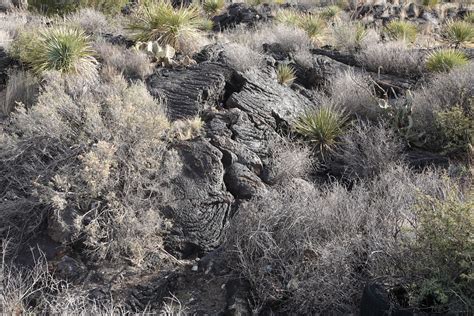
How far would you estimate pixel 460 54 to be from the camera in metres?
10.6

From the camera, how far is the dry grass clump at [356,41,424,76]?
1047cm

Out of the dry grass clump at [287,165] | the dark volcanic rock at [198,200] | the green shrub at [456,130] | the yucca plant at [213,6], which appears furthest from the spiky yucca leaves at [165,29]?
the yucca plant at [213,6]

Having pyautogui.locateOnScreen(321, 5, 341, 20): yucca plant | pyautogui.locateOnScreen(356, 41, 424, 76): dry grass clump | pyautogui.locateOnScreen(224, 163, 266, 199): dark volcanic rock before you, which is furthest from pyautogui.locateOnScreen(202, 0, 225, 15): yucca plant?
pyautogui.locateOnScreen(224, 163, 266, 199): dark volcanic rock

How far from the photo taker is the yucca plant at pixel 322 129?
792 cm

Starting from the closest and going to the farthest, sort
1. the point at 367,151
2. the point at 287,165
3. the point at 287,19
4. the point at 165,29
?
the point at 287,165, the point at 367,151, the point at 165,29, the point at 287,19

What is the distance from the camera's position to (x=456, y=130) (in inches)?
286

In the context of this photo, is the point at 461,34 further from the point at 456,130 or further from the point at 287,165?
the point at 287,165

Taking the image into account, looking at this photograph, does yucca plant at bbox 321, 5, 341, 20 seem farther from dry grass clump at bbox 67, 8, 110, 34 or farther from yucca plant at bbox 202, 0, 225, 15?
dry grass clump at bbox 67, 8, 110, 34

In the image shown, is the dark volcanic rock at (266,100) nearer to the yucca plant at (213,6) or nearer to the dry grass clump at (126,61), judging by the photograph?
the dry grass clump at (126,61)

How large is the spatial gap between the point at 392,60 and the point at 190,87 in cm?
466

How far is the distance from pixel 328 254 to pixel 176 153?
2401 mm

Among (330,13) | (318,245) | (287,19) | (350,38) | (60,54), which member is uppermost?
(318,245)

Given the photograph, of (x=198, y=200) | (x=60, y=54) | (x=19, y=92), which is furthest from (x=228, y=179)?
(x=60, y=54)

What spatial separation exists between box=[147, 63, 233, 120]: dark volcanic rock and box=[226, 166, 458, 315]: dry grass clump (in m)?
2.65
